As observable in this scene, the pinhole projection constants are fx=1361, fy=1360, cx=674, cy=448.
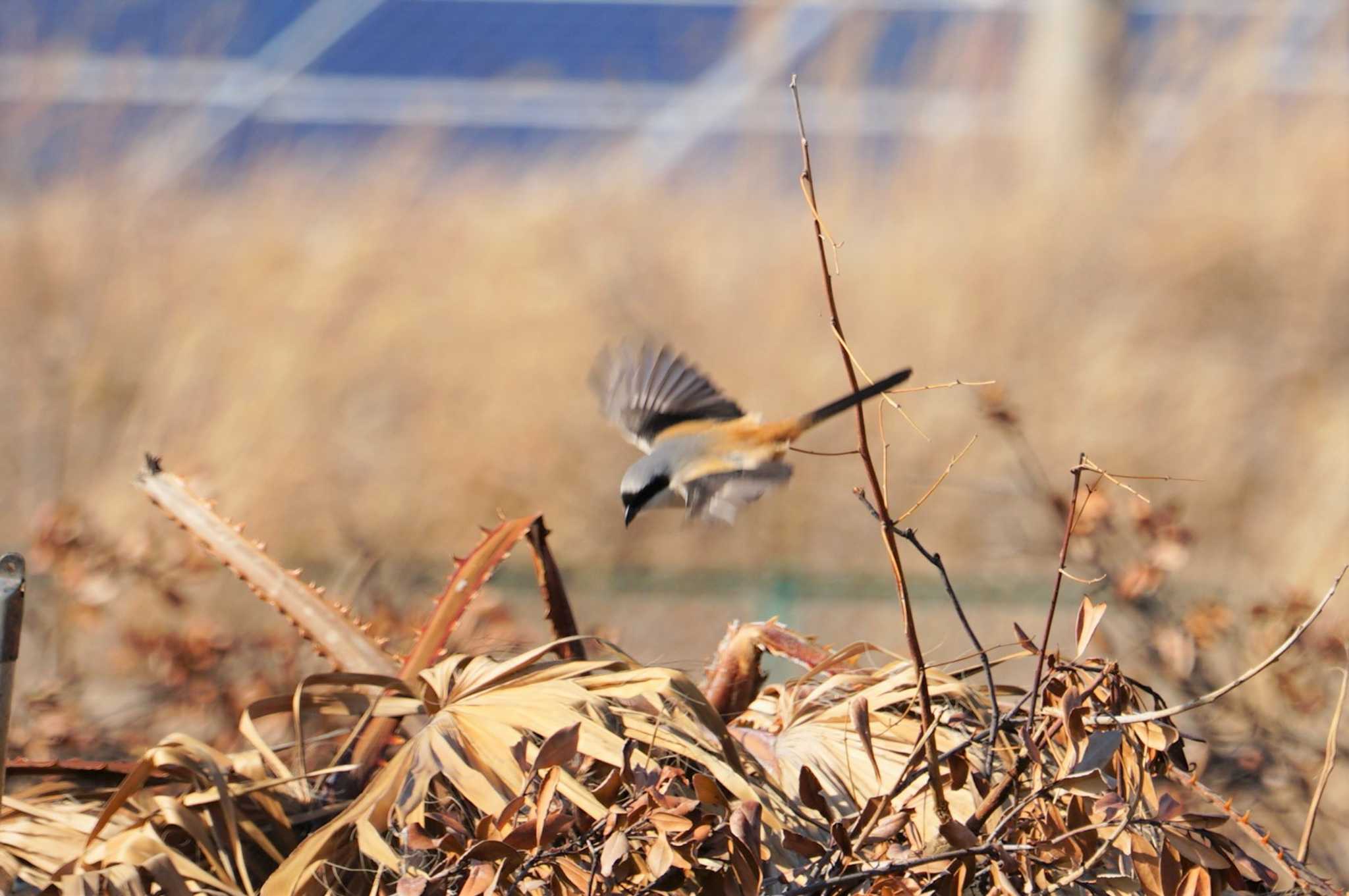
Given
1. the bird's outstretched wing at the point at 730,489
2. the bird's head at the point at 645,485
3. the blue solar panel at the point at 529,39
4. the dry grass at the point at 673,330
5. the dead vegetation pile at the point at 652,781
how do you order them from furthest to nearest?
the blue solar panel at the point at 529,39
the dry grass at the point at 673,330
the bird's head at the point at 645,485
the bird's outstretched wing at the point at 730,489
the dead vegetation pile at the point at 652,781

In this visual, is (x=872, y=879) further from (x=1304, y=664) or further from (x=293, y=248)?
(x=293, y=248)

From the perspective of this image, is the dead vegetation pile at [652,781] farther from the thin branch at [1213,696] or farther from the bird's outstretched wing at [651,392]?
the bird's outstretched wing at [651,392]

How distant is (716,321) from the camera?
8.55 metres

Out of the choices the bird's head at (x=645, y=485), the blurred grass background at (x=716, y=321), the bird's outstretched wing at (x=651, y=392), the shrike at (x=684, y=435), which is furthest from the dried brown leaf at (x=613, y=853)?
the blurred grass background at (x=716, y=321)

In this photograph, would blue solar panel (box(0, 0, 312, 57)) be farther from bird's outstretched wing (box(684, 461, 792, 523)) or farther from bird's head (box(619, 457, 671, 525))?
bird's outstretched wing (box(684, 461, 792, 523))

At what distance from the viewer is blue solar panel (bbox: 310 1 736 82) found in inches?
477

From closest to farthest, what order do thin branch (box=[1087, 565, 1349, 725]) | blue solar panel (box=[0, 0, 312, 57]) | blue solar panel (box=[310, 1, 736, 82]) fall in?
thin branch (box=[1087, 565, 1349, 725])
blue solar panel (box=[0, 0, 312, 57])
blue solar panel (box=[310, 1, 736, 82])

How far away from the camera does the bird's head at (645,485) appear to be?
2.27 meters

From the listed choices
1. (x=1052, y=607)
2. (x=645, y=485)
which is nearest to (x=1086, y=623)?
(x=1052, y=607)

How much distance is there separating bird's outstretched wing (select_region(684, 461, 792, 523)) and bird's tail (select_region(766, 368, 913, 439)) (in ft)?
0.28

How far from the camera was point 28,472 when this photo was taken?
690cm

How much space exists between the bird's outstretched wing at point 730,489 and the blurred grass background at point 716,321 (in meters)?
4.14

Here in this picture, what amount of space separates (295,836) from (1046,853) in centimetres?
88

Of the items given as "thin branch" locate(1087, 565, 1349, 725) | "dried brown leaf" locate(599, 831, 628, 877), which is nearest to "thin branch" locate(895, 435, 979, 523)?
"thin branch" locate(1087, 565, 1349, 725)
